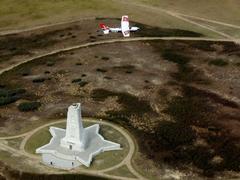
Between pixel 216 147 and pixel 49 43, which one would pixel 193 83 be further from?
pixel 49 43

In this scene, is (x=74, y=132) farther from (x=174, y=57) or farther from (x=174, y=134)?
(x=174, y=57)

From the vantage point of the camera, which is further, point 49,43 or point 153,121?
point 49,43

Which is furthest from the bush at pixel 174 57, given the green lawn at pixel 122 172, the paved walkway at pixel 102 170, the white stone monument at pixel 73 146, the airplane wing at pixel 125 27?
the green lawn at pixel 122 172

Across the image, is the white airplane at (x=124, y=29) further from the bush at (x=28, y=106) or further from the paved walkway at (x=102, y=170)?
the paved walkway at (x=102, y=170)

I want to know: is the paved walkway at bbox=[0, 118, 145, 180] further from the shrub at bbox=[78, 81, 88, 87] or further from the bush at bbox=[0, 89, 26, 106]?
the shrub at bbox=[78, 81, 88, 87]

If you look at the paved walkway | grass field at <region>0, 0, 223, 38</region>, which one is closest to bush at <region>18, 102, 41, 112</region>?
the paved walkway

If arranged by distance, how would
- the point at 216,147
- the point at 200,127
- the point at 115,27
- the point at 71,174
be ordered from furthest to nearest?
the point at 115,27
the point at 200,127
the point at 216,147
the point at 71,174

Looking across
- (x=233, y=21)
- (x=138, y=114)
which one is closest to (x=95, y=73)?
(x=138, y=114)

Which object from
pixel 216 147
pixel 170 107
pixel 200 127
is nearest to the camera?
pixel 216 147
